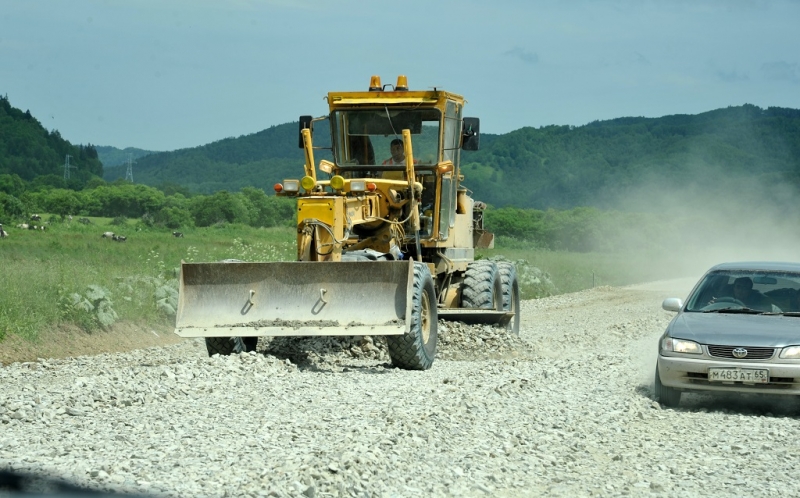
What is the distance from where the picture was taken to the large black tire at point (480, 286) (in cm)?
1493

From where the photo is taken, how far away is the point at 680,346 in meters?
9.79

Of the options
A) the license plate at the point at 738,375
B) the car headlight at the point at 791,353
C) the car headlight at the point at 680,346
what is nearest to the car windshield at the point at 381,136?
the car headlight at the point at 680,346

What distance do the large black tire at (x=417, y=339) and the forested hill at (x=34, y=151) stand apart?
132845mm

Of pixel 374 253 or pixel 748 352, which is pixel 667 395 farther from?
pixel 374 253

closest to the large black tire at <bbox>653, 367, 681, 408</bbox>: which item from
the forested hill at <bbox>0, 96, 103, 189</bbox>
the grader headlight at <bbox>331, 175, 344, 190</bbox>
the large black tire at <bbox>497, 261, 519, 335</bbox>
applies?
the grader headlight at <bbox>331, 175, 344, 190</bbox>

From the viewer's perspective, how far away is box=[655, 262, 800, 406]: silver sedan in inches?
370

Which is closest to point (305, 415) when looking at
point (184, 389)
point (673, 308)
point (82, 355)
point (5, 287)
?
point (184, 389)

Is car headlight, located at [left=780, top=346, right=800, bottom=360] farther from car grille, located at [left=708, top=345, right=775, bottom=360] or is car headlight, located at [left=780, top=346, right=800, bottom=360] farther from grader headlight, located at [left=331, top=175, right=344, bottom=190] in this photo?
grader headlight, located at [left=331, top=175, right=344, bottom=190]

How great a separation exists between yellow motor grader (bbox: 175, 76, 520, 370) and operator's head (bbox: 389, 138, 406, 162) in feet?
0.07

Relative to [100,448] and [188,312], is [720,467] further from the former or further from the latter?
[188,312]

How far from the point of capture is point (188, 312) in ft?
38.7

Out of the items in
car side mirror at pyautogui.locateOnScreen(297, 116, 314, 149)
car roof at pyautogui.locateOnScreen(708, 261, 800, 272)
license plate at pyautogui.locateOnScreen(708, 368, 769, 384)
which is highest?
car side mirror at pyautogui.locateOnScreen(297, 116, 314, 149)

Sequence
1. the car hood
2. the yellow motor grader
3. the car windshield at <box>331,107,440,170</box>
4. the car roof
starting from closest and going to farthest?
the car hood < the car roof < the yellow motor grader < the car windshield at <box>331,107,440,170</box>

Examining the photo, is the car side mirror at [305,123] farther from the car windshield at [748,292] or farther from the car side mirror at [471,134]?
the car windshield at [748,292]
